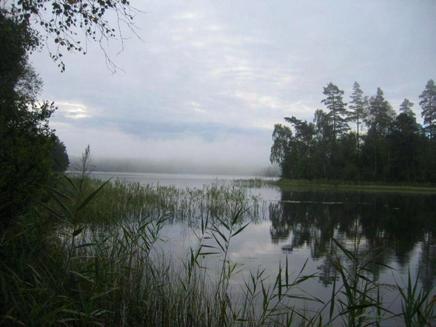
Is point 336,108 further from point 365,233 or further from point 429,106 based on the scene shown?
point 365,233

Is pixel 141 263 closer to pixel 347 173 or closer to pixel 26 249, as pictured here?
pixel 26 249

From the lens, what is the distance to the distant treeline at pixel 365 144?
5097 cm

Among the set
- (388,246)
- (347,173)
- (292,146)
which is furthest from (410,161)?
(388,246)

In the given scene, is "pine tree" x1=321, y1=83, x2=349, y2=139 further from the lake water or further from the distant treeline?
the lake water

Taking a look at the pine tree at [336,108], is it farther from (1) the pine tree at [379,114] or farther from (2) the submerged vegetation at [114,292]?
(2) the submerged vegetation at [114,292]

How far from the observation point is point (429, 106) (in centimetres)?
5725

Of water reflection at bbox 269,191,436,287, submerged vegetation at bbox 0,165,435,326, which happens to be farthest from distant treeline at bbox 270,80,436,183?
submerged vegetation at bbox 0,165,435,326

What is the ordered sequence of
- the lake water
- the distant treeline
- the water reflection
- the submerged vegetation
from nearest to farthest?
the submerged vegetation < the lake water < the water reflection < the distant treeline

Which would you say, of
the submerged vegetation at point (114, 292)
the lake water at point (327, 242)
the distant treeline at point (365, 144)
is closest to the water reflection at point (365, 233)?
the lake water at point (327, 242)

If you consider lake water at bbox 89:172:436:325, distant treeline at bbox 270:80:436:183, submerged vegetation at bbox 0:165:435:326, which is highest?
distant treeline at bbox 270:80:436:183

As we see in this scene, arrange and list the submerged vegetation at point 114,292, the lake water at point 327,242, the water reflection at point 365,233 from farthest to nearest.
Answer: the water reflection at point 365,233 < the lake water at point 327,242 < the submerged vegetation at point 114,292

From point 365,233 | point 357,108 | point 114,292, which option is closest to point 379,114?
point 357,108

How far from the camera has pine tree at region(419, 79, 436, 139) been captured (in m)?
57.0

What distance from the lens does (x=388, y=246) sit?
1212cm
